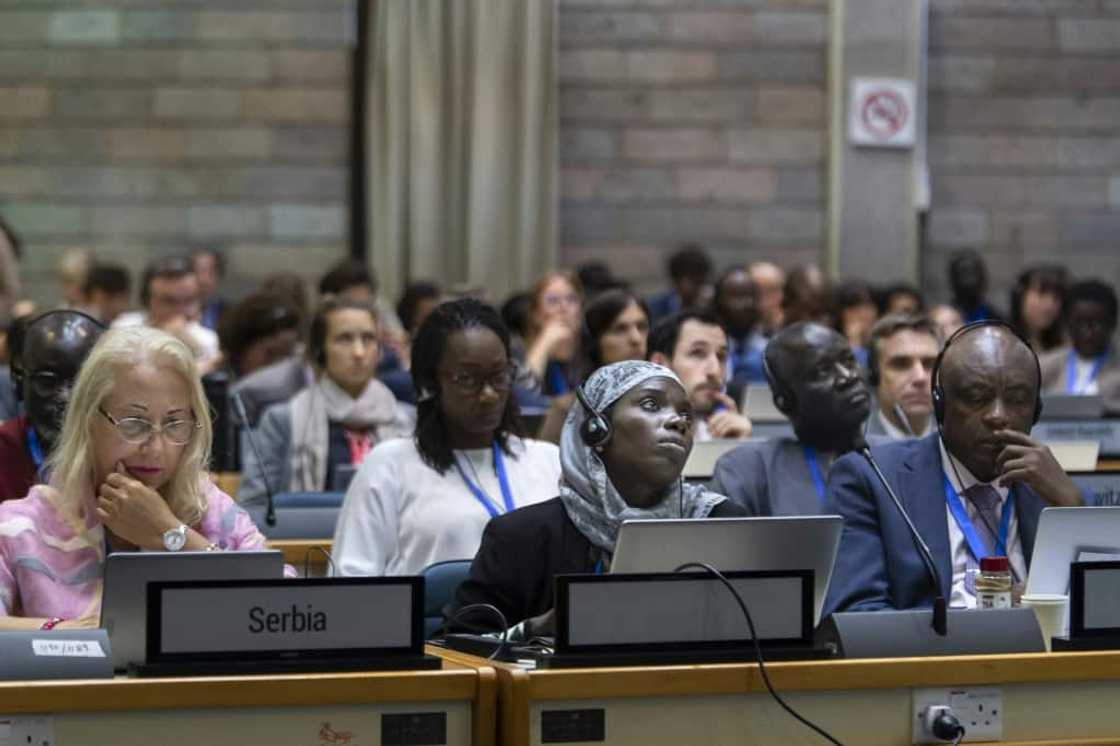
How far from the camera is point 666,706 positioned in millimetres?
3096

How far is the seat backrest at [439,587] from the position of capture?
13.5ft

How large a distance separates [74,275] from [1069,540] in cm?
772

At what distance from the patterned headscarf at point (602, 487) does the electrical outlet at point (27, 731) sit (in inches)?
49.9

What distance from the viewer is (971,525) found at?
417 cm

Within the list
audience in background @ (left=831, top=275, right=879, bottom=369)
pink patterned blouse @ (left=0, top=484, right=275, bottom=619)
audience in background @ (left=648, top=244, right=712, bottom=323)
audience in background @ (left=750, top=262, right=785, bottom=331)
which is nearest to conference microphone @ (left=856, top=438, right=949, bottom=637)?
pink patterned blouse @ (left=0, top=484, right=275, bottom=619)

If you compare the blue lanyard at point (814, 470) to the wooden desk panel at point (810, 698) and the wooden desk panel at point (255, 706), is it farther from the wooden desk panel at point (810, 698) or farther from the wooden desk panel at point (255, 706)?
the wooden desk panel at point (255, 706)

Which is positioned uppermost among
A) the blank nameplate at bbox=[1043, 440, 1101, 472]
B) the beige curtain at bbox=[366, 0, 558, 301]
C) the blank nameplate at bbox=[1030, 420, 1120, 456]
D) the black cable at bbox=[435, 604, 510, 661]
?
the beige curtain at bbox=[366, 0, 558, 301]

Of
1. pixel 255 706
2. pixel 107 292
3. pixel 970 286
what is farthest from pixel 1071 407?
pixel 107 292

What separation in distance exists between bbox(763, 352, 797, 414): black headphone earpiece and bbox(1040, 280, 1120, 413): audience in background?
13.6 ft

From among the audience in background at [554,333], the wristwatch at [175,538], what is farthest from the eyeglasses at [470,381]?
the audience in background at [554,333]

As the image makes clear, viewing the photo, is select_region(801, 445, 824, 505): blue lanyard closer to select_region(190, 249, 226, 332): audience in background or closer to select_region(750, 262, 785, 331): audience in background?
select_region(750, 262, 785, 331): audience in background

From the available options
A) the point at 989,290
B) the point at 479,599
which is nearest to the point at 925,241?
the point at 989,290

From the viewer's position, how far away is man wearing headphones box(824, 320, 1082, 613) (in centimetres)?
405

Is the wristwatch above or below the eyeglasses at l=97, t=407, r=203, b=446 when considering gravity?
below
